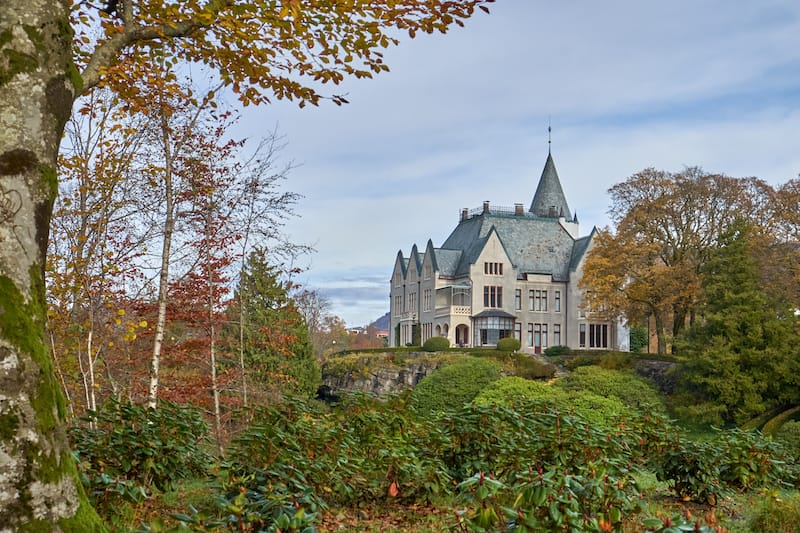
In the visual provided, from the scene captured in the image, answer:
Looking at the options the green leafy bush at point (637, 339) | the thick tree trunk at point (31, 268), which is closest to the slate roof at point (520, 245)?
the green leafy bush at point (637, 339)

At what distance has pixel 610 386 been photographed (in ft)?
91.1

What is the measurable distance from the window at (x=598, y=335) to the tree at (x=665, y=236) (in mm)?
14940

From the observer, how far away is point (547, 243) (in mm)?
55812

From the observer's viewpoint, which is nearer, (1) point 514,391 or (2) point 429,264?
(1) point 514,391

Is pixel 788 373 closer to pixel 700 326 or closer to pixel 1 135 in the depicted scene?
pixel 700 326

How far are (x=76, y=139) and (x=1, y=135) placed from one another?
7517 millimetres

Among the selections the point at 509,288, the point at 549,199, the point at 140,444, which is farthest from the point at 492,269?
the point at 140,444

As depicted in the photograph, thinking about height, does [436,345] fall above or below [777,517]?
above

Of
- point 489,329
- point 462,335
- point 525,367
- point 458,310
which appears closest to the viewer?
point 525,367

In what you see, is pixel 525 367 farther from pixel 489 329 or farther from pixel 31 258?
pixel 31 258

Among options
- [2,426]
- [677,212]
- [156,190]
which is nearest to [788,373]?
[677,212]

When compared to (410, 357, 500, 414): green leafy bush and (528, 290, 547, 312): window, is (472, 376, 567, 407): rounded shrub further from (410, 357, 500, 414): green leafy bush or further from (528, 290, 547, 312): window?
(528, 290, 547, 312): window

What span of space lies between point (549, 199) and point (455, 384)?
1367 inches

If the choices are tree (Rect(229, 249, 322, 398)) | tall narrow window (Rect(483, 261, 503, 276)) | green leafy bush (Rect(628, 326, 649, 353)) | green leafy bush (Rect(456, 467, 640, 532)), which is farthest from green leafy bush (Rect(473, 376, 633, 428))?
green leafy bush (Rect(628, 326, 649, 353))
